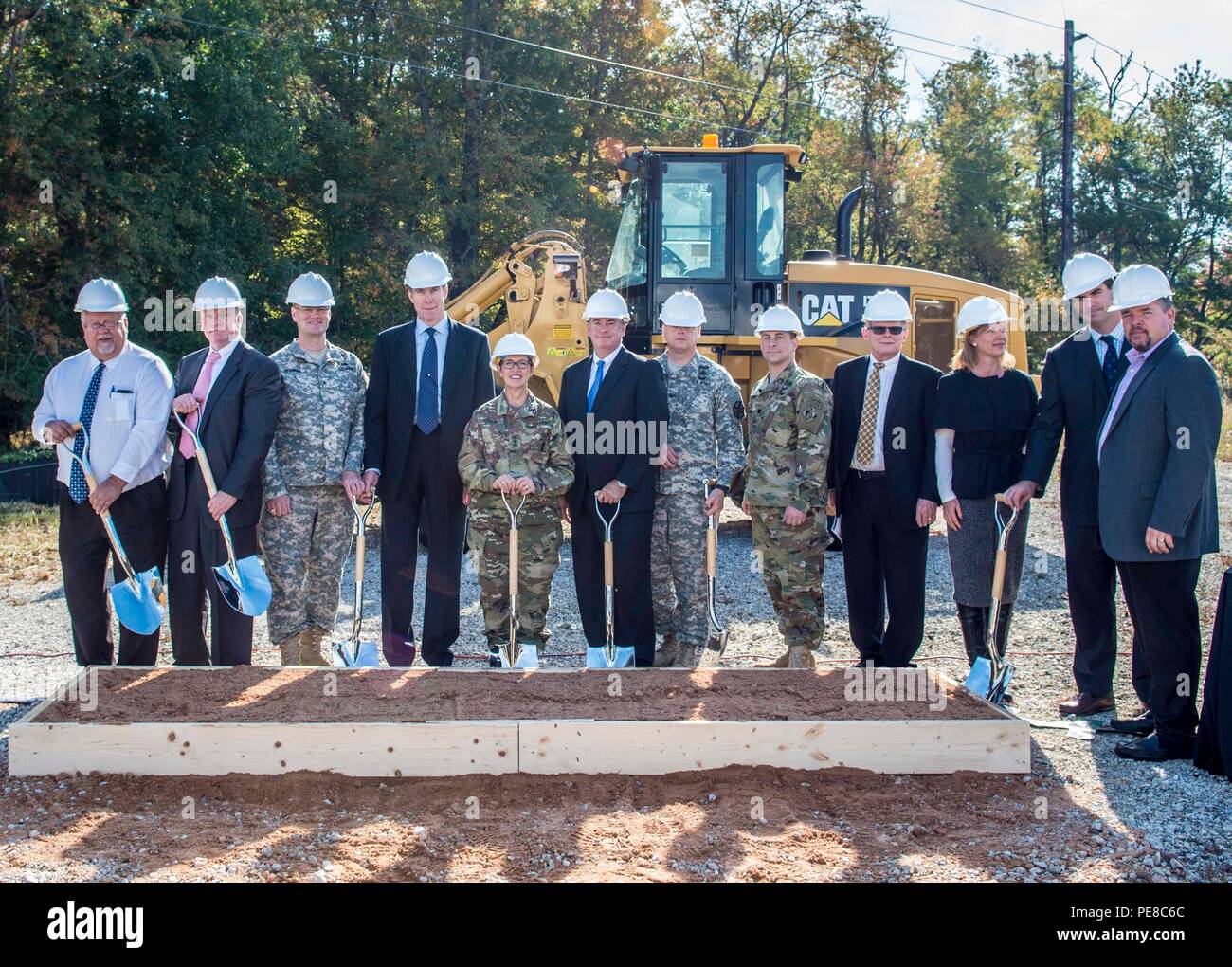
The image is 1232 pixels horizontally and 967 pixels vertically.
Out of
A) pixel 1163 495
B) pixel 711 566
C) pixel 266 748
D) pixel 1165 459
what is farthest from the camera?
pixel 711 566

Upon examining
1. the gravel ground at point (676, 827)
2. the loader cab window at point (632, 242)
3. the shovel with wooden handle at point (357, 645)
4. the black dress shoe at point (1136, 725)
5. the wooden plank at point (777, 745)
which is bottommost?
the gravel ground at point (676, 827)

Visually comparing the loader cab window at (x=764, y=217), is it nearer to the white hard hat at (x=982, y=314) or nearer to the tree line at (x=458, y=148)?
the white hard hat at (x=982, y=314)

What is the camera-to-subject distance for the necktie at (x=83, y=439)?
586cm

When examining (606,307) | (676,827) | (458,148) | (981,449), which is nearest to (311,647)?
(606,307)

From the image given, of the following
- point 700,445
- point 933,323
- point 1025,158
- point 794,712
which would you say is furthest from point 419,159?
point 1025,158

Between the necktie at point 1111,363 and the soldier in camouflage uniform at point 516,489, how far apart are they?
106 inches

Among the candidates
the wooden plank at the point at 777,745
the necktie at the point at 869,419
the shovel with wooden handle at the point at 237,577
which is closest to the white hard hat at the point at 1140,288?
the necktie at the point at 869,419

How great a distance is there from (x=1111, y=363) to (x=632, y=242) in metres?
6.02

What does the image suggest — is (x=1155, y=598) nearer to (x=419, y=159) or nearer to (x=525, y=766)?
(x=525, y=766)

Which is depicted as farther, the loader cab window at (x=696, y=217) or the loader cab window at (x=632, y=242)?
the loader cab window at (x=632, y=242)

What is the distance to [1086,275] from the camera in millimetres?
5906

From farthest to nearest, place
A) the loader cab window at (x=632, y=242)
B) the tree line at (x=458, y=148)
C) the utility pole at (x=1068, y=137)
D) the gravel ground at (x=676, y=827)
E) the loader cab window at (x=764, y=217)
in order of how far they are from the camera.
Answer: the utility pole at (x=1068, y=137) → the tree line at (x=458, y=148) → the loader cab window at (x=632, y=242) → the loader cab window at (x=764, y=217) → the gravel ground at (x=676, y=827)

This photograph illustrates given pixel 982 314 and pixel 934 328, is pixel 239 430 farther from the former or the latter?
pixel 934 328

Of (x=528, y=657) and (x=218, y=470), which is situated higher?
(x=218, y=470)
